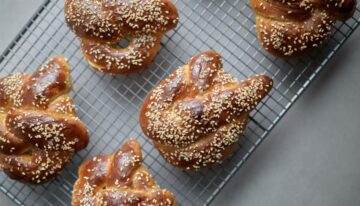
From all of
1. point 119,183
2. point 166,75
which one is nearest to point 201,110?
point 166,75

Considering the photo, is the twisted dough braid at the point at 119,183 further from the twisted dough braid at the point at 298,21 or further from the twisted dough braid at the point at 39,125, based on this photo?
the twisted dough braid at the point at 298,21

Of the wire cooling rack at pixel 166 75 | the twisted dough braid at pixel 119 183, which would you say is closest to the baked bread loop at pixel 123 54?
the wire cooling rack at pixel 166 75

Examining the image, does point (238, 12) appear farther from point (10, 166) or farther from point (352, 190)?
point (10, 166)

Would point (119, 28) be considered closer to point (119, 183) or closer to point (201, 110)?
point (201, 110)

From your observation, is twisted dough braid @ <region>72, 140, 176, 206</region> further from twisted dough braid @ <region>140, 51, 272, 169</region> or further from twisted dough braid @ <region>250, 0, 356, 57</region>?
twisted dough braid @ <region>250, 0, 356, 57</region>

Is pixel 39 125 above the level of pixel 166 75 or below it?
below

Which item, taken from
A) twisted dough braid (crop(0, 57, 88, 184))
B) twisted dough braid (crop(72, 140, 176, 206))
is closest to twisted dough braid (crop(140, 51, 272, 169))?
twisted dough braid (crop(72, 140, 176, 206))
